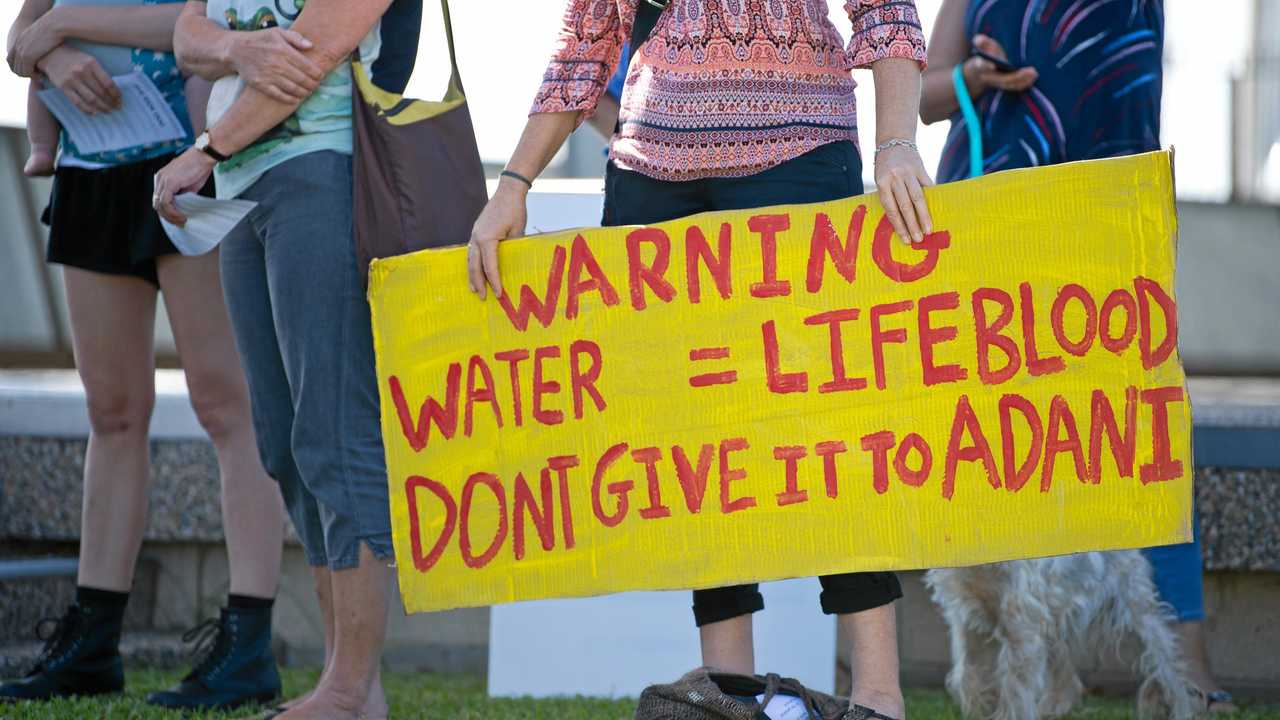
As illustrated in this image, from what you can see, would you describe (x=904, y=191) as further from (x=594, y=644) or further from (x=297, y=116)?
(x=594, y=644)

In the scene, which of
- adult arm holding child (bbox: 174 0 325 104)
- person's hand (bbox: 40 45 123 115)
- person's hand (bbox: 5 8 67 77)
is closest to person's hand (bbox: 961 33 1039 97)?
adult arm holding child (bbox: 174 0 325 104)

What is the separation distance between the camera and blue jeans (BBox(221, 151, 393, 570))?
2547 millimetres

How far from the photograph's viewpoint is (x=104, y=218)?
318 cm

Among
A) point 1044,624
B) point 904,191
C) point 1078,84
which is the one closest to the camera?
point 904,191

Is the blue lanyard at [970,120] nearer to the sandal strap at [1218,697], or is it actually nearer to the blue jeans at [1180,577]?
the blue jeans at [1180,577]

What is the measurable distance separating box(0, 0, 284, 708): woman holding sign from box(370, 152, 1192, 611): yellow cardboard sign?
0.91 m

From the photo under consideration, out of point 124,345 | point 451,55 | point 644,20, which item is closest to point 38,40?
point 124,345

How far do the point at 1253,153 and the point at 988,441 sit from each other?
5.08 m

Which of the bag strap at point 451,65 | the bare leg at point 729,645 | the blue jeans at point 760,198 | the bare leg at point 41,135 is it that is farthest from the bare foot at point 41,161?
the bare leg at point 729,645

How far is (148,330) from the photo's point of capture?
A: 130 inches

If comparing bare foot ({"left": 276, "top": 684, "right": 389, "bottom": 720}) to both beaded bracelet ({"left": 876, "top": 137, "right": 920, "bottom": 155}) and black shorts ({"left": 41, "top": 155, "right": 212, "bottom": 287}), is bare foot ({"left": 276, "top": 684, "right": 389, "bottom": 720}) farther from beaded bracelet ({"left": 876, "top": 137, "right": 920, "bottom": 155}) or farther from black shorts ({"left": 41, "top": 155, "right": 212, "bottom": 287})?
beaded bracelet ({"left": 876, "top": 137, "right": 920, "bottom": 155})

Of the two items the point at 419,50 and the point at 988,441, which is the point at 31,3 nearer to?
the point at 419,50

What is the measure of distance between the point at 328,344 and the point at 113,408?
968 millimetres

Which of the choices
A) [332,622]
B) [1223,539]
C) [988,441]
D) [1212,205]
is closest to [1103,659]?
[1223,539]
